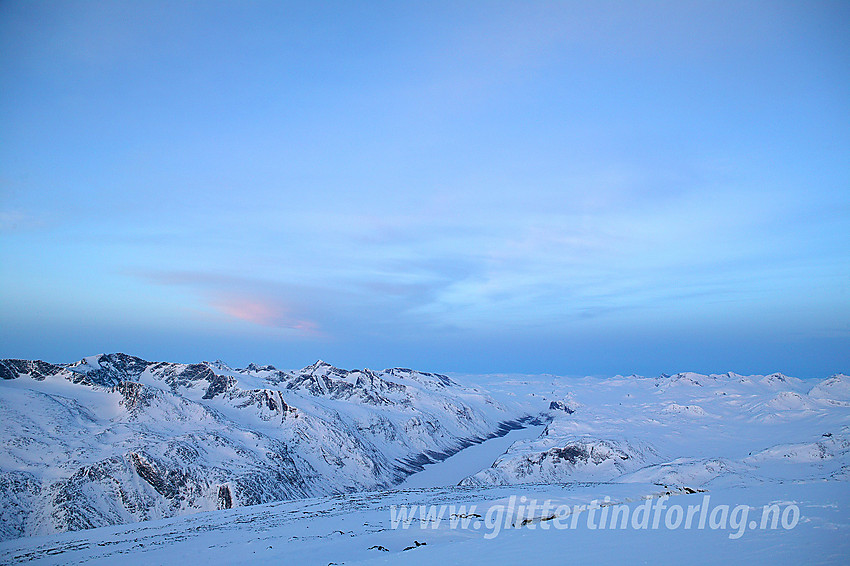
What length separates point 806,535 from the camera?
598 inches

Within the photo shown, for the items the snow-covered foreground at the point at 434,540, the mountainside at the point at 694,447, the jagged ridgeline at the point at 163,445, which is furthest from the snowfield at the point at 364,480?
the mountainside at the point at 694,447

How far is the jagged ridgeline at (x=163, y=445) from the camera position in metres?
60.6

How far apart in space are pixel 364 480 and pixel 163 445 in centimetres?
4832

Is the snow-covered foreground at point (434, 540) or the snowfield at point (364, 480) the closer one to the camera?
the snow-covered foreground at point (434, 540)

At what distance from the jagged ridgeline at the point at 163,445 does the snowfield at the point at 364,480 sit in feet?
1.05

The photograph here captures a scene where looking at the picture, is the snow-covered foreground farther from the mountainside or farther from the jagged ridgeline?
the mountainside

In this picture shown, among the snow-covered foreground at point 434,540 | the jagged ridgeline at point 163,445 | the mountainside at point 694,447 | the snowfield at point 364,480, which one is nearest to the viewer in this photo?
the snow-covered foreground at point 434,540

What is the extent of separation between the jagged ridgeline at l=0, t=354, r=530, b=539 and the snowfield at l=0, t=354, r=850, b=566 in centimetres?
32

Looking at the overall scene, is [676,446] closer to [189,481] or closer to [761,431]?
[761,431]

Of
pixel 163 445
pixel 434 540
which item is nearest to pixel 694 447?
pixel 434 540

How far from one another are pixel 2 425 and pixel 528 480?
319ft

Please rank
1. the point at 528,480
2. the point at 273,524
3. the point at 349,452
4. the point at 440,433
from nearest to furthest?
1. the point at 273,524
2. the point at 528,480
3. the point at 349,452
4. the point at 440,433

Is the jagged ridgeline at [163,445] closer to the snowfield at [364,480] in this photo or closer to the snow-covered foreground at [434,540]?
the snowfield at [364,480]

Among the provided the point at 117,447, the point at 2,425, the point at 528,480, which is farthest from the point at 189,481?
the point at 528,480
